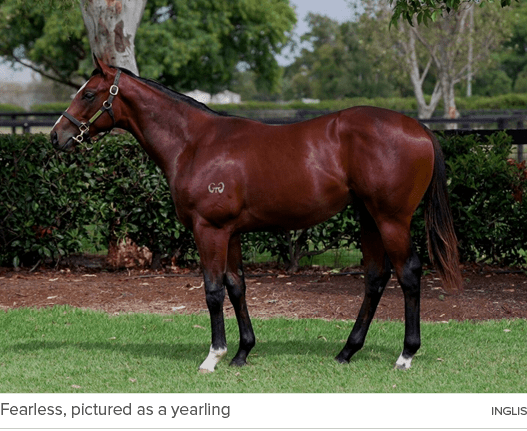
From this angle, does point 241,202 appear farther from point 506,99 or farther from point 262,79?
point 506,99

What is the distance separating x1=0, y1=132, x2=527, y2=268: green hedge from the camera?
886 centimetres

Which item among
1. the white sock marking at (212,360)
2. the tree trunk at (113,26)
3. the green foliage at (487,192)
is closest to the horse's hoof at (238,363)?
the white sock marking at (212,360)

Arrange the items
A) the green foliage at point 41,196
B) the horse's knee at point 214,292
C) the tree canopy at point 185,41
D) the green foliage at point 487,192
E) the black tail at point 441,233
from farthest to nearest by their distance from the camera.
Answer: the tree canopy at point 185,41
the green foliage at point 41,196
the green foliage at point 487,192
the black tail at point 441,233
the horse's knee at point 214,292

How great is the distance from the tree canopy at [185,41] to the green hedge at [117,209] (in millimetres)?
22952

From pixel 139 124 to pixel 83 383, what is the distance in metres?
1.94

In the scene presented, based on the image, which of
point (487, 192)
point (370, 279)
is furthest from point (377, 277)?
point (487, 192)

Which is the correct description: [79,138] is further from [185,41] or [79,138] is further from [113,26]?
[185,41]

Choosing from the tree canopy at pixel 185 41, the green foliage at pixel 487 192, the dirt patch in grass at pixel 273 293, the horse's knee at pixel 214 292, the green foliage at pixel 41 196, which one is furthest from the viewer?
the tree canopy at pixel 185 41

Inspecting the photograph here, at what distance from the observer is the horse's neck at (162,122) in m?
5.59

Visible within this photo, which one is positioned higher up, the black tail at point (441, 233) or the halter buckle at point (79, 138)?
the halter buckle at point (79, 138)

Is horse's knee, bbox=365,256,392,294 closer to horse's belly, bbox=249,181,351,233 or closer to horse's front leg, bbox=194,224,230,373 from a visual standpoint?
horse's belly, bbox=249,181,351,233

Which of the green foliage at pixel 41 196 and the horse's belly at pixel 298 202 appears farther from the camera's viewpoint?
the green foliage at pixel 41 196

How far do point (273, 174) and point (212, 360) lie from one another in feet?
4.72

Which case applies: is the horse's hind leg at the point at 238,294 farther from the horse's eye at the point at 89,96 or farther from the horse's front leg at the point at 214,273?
the horse's eye at the point at 89,96
